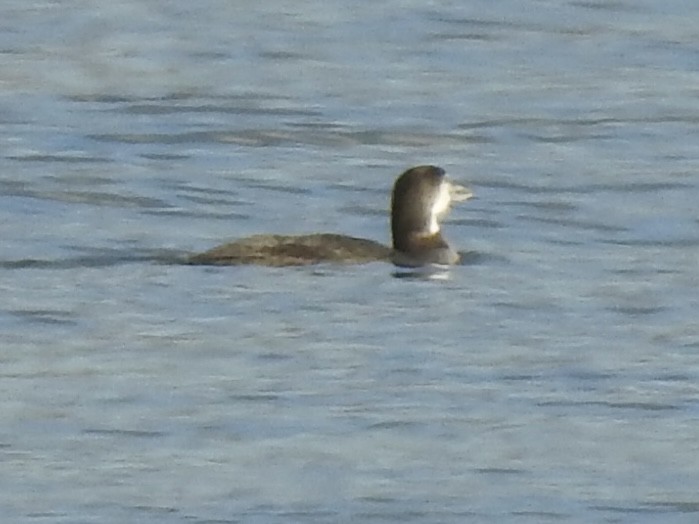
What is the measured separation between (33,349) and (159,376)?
0.77 m

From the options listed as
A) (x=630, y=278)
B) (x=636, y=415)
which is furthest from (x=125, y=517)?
(x=630, y=278)

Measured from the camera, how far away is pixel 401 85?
869 inches

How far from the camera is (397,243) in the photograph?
1741cm

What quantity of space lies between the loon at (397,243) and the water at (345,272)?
9 centimetres

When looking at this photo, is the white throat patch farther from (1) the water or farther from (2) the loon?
(1) the water

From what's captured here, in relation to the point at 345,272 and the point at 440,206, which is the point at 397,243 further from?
the point at 345,272

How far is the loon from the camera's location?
15.9 metres

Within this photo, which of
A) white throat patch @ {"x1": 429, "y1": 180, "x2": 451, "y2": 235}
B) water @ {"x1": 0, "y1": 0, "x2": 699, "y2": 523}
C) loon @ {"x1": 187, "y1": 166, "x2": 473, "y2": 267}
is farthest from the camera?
white throat patch @ {"x1": 429, "y1": 180, "x2": 451, "y2": 235}

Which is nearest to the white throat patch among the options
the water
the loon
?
the loon

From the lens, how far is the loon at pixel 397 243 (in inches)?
627

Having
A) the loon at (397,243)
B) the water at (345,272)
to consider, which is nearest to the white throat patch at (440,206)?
the loon at (397,243)

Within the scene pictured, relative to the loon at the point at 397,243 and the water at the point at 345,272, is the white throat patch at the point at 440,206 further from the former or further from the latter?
the water at the point at 345,272

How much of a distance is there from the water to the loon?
0.09m

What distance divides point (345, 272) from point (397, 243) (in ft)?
4.38
